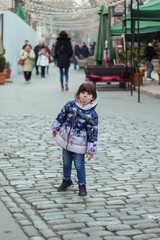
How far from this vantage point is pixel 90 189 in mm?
6293

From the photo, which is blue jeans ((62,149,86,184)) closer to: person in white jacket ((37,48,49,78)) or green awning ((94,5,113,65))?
green awning ((94,5,113,65))

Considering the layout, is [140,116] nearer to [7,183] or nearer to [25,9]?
[7,183]

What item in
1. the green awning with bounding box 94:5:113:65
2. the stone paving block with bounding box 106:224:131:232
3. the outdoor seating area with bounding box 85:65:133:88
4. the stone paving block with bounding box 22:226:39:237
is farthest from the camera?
the green awning with bounding box 94:5:113:65

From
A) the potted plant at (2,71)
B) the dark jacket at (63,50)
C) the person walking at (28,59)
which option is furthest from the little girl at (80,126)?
the person walking at (28,59)

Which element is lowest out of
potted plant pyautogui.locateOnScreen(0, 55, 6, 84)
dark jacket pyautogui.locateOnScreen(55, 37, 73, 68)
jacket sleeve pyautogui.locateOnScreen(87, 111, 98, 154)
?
potted plant pyautogui.locateOnScreen(0, 55, 6, 84)

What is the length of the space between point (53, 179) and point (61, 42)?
46.2 ft

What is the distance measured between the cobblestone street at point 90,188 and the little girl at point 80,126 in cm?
43

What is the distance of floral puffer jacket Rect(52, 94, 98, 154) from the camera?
5867mm

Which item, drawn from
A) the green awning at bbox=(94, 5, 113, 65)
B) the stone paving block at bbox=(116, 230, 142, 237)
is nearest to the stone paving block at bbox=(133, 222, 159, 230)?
the stone paving block at bbox=(116, 230, 142, 237)

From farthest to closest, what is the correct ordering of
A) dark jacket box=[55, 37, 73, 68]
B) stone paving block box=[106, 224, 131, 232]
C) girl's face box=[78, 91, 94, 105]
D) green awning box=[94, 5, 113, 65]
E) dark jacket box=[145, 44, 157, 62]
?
1. dark jacket box=[145, 44, 157, 62]
2. green awning box=[94, 5, 113, 65]
3. dark jacket box=[55, 37, 73, 68]
4. girl's face box=[78, 91, 94, 105]
5. stone paving block box=[106, 224, 131, 232]

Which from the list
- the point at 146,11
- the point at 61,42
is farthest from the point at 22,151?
the point at 61,42

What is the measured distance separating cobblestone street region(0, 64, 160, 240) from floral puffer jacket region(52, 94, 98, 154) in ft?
1.61

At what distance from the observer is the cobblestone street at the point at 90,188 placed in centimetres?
482

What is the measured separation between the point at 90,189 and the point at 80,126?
0.75 meters
